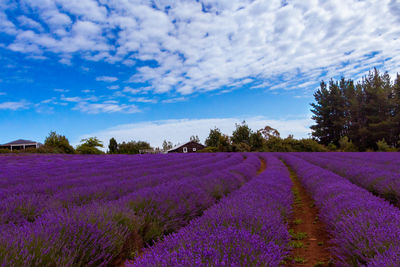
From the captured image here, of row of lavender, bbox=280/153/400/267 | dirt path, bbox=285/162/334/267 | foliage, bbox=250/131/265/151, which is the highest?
foliage, bbox=250/131/265/151

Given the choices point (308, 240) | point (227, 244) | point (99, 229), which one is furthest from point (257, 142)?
point (227, 244)

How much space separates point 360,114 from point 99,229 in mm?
40634

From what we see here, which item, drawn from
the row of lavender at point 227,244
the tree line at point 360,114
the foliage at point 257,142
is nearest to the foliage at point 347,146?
the tree line at point 360,114

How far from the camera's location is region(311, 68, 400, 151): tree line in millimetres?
30297

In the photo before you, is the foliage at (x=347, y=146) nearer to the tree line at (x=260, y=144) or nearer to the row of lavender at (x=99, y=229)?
the tree line at (x=260, y=144)

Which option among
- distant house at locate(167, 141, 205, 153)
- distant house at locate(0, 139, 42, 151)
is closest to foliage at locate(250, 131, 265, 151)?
distant house at locate(167, 141, 205, 153)

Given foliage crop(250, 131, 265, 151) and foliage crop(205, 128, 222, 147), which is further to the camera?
foliage crop(205, 128, 222, 147)

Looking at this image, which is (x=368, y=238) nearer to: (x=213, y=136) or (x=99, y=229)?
(x=99, y=229)

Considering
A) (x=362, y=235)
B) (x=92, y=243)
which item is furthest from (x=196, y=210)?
(x=362, y=235)

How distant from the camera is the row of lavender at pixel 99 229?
176cm

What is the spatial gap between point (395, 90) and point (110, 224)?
136 ft

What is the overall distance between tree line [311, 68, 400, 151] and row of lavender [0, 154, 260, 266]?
30884 mm

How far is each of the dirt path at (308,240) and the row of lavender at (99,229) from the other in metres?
1.48

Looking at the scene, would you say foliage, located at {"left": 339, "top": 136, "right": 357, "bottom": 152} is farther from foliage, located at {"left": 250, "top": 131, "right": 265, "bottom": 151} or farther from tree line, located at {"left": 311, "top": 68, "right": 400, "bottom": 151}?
foliage, located at {"left": 250, "top": 131, "right": 265, "bottom": 151}
